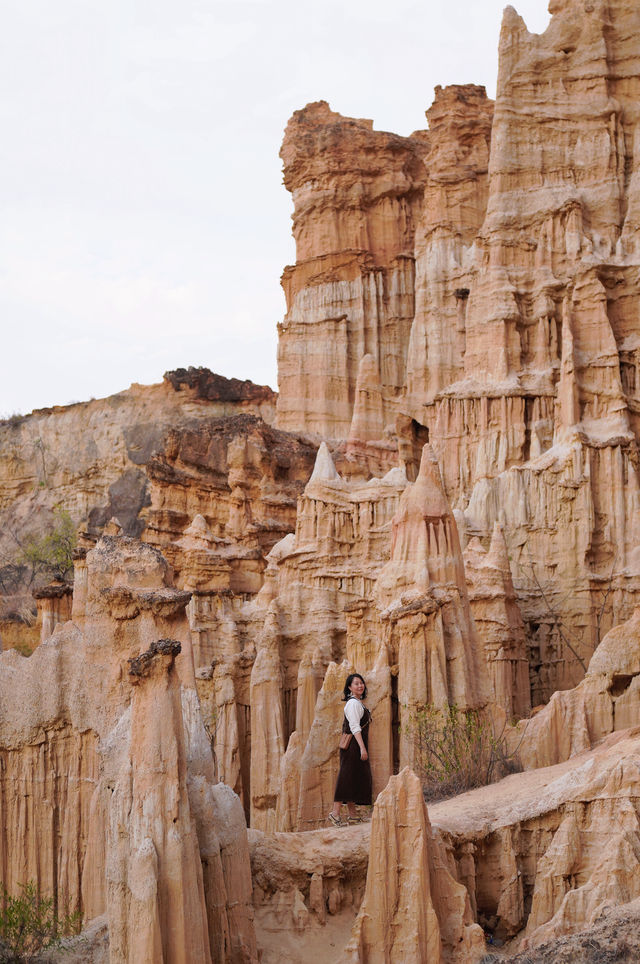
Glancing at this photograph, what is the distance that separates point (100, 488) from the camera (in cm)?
6538

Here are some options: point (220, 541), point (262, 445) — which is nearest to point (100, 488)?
point (262, 445)

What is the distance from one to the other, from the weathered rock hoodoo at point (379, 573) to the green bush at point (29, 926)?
359 mm

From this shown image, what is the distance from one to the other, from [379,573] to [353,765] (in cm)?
1107

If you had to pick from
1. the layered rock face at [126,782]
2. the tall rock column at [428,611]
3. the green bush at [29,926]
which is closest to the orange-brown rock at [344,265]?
the tall rock column at [428,611]

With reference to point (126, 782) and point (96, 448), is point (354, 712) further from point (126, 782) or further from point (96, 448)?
point (96, 448)

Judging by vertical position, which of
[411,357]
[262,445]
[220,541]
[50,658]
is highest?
[411,357]

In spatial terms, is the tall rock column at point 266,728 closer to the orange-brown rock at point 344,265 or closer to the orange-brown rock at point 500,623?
the orange-brown rock at point 500,623

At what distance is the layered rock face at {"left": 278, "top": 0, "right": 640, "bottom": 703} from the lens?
112 ft

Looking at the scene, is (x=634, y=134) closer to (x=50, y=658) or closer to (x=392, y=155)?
(x=392, y=155)

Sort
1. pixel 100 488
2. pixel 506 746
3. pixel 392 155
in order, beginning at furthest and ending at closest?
pixel 100 488
pixel 392 155
pixel 506 746

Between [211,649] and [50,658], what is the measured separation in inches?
713

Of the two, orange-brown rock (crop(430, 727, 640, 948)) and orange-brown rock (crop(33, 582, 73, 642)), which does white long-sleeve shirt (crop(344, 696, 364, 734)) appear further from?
orange-brown rock (crop(33, 582, 73, 642))

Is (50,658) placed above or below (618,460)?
Result: below

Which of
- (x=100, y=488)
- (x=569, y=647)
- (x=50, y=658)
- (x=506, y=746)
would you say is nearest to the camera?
(x=50, y=658)
